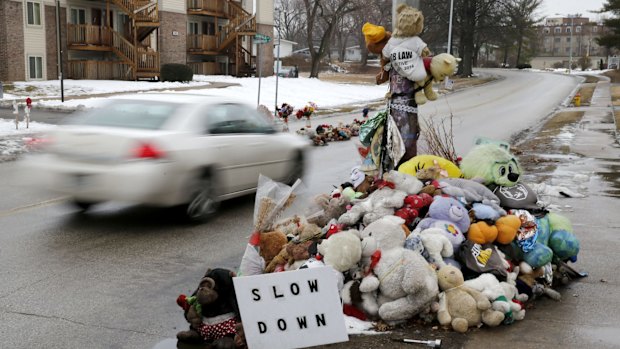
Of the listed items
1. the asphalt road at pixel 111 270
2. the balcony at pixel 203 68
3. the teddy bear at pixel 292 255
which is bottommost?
the asphalt road at pixel 111 270

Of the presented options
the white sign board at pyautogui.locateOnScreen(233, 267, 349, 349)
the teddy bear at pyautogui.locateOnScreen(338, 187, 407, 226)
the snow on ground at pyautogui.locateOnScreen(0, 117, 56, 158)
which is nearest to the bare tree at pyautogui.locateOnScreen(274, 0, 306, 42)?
the snow on ground at pyautogui.locateOnScreen(0, 117, 56, 158)

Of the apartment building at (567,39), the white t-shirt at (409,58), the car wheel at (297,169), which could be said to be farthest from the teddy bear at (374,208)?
the apartment building at (567,39)

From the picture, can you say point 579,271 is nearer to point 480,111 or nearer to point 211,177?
point 211,177

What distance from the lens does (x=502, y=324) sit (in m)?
5.09

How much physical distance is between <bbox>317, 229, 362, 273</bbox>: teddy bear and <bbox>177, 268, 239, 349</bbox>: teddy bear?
2.37ft

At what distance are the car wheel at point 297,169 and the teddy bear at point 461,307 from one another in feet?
18.4

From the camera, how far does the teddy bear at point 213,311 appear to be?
4.75 meters

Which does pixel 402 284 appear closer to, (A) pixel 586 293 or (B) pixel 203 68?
(A) pixel 586 293

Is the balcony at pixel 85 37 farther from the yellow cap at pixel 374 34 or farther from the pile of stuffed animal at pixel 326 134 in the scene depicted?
the yellow cap at pixel 374 34

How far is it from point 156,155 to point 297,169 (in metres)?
3.19

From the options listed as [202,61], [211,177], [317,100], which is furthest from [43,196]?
[202,61]

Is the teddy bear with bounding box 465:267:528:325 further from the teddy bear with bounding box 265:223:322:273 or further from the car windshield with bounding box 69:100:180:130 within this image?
the car windshield with bounding box 69:100:180:130

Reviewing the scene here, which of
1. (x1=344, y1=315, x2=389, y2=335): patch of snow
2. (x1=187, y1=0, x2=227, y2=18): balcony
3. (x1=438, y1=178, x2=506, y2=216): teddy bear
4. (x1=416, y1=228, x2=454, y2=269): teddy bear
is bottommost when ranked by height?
(x1=344, y1=315, x2=389, y2=335): patch of snow

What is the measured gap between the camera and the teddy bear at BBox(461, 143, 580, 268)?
5773mm
